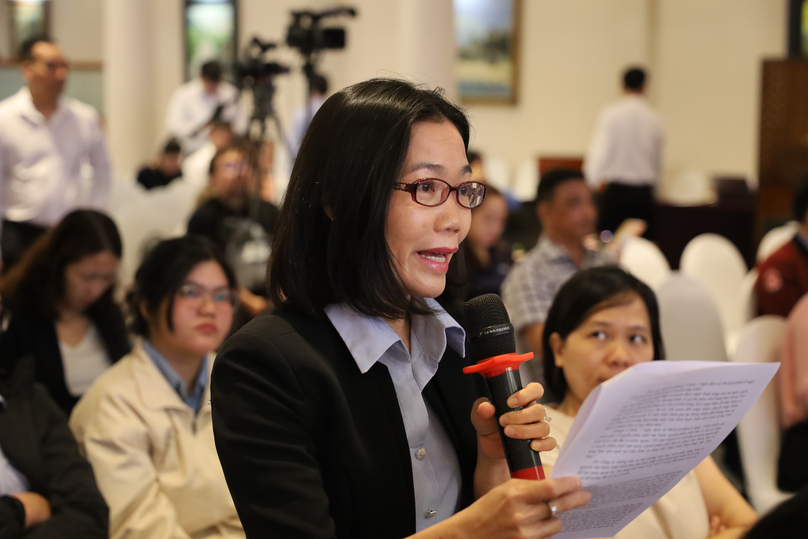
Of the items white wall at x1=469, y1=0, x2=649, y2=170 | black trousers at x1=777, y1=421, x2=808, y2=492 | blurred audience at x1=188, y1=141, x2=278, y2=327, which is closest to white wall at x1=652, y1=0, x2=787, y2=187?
white wall at x1=469, y1=0, x2=649, y2=170

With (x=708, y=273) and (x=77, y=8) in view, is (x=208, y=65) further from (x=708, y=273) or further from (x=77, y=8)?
(x=708, y=273)

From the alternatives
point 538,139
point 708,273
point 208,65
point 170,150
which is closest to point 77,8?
point 208,65

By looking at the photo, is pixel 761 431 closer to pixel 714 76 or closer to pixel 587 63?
pixel 714 76

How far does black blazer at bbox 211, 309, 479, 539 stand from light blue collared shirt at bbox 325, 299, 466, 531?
0.02 meters

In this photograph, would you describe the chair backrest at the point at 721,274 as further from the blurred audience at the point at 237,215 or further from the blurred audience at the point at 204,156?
the blurred audience at the point at 204,156

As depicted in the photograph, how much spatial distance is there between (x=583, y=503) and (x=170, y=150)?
6256 millimetres

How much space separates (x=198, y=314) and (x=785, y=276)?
2.46m

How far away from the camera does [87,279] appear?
254 cm

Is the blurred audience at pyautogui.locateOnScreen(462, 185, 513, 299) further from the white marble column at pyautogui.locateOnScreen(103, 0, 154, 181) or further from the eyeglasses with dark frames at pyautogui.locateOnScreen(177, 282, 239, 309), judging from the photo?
the white marble column at pyautogui.locateOnScreen(103, 0, 154, 181)

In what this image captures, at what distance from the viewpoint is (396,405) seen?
107cm

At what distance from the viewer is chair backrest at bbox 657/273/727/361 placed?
2.88m

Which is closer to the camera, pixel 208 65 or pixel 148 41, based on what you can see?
pixel 208 65

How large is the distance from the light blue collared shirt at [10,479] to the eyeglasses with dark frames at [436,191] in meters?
1.32

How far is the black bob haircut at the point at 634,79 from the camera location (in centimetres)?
701
